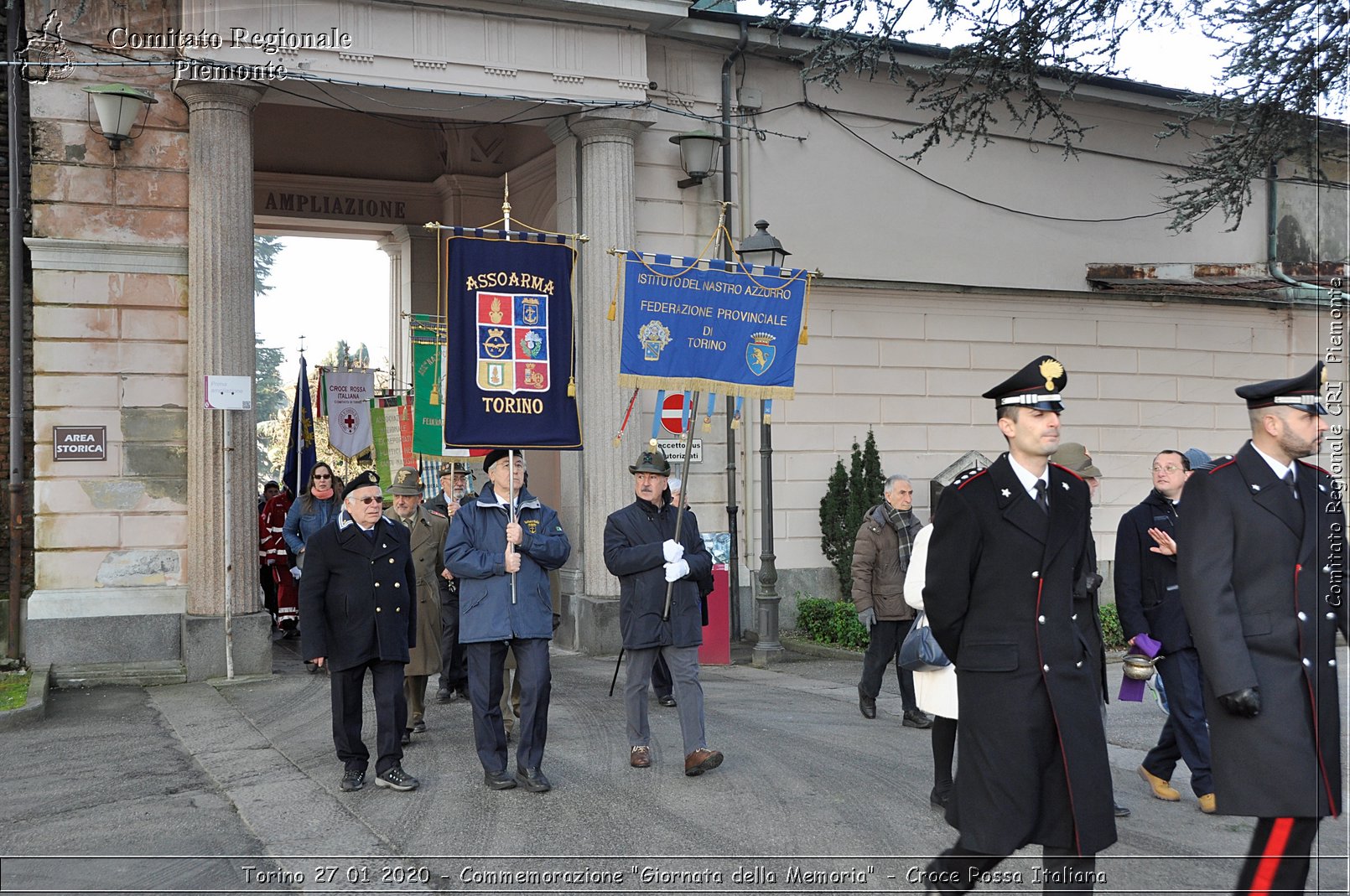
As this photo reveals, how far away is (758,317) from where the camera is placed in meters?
10.0

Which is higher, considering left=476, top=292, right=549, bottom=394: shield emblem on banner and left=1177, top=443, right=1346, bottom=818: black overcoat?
left=476, top=292, right=549, bottom=394: shield emblem on banner

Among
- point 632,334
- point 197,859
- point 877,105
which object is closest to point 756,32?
point 877,105

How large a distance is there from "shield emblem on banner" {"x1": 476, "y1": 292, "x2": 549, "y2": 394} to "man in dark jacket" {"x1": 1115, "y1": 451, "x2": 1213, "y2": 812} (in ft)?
13.1

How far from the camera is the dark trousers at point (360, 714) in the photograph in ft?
25.1

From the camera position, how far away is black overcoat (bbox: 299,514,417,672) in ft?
24.9

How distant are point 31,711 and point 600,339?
273 inches


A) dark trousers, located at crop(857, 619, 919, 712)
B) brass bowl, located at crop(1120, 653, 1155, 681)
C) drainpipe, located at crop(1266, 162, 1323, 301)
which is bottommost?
dark trousers, located at crop(857, 619, 919, 712)

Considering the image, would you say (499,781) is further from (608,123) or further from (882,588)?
(608,123)

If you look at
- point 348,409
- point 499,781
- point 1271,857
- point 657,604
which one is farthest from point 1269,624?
point 348,409

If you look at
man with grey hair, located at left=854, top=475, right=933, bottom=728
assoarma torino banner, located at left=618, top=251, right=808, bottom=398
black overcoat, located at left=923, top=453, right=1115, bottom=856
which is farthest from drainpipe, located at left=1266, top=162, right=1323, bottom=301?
black overcoat, located at left=923, top=453, right=1115, bottom=856

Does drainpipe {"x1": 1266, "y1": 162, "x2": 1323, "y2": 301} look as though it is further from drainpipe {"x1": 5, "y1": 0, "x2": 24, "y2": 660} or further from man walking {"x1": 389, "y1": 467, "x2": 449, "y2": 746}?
drainpipe {"x1": 5, "y1": 0, "x2": 24, "y2": 660}

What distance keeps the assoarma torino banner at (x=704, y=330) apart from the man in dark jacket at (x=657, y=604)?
4.70 ft

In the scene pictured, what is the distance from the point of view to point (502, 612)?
25.1 feet

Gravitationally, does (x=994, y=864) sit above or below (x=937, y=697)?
below
